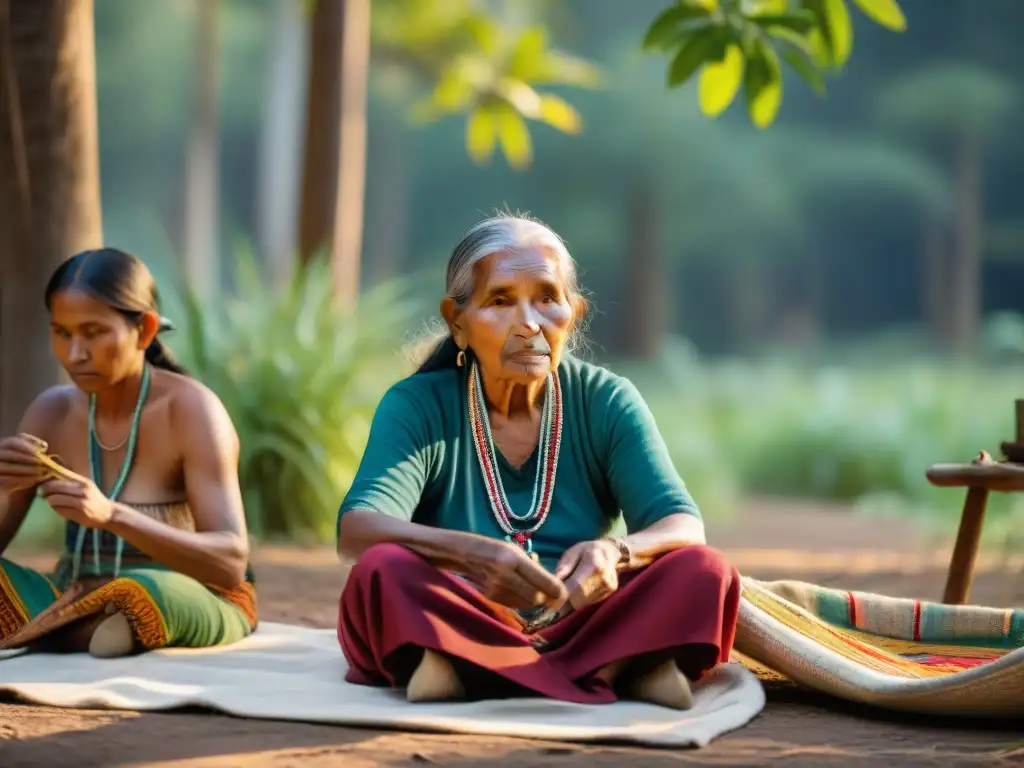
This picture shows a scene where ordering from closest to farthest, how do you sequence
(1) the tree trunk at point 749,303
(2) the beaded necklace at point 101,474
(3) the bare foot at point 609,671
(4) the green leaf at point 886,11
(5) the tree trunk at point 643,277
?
(3) the bare foot at point 609,671 → (2) the beaded necklace at point 101,474 → (4) the green leaf at point 886,11 → (5) the tree trunk at point 643,277 → (1) the tree trunk at point 749,303

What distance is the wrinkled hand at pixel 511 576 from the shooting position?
2877 millimetres

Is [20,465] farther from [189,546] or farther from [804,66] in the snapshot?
[804,66]

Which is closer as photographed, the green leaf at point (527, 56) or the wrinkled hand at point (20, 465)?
the wrinkled hand at point (20, 465)

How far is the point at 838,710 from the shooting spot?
3.27m

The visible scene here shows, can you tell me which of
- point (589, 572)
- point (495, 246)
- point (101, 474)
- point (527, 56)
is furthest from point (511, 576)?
point (527, 56)

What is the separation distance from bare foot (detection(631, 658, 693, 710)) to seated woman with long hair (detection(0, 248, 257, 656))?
1.24 meters

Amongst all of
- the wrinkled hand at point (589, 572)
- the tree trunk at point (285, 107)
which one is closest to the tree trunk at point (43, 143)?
the wrinkled hand at point (589, 572)

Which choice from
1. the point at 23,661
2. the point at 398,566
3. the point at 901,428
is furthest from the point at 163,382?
the point at 901,428


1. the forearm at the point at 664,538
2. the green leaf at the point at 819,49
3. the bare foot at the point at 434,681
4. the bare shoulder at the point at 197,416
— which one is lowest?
the bare foot at the point at 434,681

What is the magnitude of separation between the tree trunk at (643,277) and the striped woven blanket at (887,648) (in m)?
18.9

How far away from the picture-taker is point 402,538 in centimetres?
309

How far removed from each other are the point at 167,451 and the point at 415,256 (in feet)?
77.4

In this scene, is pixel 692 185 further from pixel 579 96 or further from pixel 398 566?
pixel 398 566

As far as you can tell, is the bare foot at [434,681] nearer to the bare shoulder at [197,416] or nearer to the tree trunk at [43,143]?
the bare shoulder at [197,416]
